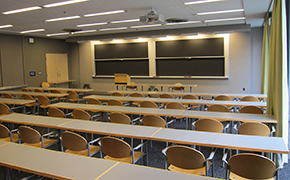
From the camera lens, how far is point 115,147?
10.0 feet

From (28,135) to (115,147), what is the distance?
1673 mm

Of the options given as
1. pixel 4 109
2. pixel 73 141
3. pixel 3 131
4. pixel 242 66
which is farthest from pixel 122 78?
pixel 73 141

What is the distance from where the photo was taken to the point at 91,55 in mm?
13828

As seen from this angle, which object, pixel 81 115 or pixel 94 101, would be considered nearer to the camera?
pixel 81 115

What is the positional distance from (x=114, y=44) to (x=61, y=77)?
152 inches

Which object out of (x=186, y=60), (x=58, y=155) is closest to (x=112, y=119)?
(x=58, y=155)

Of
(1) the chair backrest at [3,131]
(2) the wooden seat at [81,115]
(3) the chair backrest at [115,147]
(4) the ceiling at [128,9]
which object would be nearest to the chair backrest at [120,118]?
(2) the wooden seat at [81,115]

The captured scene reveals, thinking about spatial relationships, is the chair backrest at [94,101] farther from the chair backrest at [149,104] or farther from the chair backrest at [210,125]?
the chair backrest at [210,125]

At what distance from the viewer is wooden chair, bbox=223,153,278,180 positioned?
7.73 ft

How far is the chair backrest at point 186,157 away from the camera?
2627 mm

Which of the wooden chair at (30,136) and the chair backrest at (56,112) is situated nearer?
the wooden chair at (30,136)

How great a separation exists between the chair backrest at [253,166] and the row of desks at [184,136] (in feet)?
0.92

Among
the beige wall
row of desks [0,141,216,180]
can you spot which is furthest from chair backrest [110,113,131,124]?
the beige wall

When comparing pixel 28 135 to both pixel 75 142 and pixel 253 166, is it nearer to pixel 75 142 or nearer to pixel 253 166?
pixel 75 142
